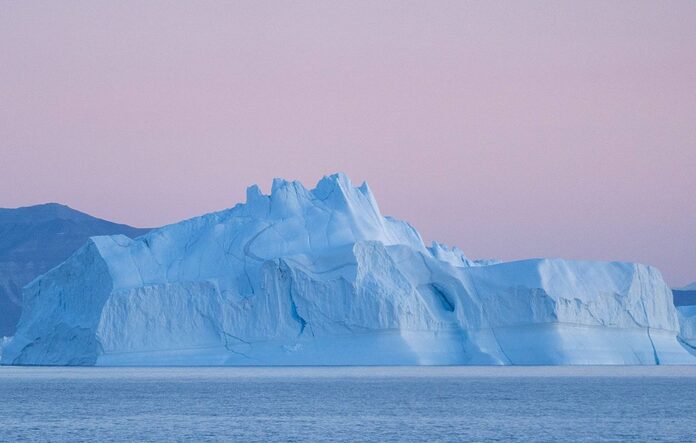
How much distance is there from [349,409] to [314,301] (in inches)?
335

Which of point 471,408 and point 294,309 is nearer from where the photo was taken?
point 471,408

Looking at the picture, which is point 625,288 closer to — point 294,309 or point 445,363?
point 445,363

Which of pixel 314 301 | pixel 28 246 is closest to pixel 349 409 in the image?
pixel 314 301

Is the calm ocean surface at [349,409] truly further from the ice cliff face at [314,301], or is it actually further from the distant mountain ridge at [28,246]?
the distant mountain ridge at [28,246]

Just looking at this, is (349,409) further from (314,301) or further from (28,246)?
(28,246)

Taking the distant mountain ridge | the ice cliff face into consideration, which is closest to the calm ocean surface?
the ice cliff face

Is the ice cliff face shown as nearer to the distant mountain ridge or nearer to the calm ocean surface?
the calm ocean surface

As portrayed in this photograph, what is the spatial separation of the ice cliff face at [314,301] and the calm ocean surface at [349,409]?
0.97 metres

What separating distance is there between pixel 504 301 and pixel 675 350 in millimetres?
6719

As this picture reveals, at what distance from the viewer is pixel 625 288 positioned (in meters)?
36.5

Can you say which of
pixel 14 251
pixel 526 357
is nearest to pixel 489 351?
pixel 526 357

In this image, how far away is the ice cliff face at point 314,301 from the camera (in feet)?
112

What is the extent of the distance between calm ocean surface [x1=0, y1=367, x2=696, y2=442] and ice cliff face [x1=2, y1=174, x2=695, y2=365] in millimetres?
965

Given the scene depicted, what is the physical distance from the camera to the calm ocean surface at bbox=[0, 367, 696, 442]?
67.0 ft
